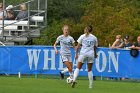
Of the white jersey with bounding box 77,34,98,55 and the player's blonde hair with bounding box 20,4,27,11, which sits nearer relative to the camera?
the white jersey with bounding box 77,34,98,55

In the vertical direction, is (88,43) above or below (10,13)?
below

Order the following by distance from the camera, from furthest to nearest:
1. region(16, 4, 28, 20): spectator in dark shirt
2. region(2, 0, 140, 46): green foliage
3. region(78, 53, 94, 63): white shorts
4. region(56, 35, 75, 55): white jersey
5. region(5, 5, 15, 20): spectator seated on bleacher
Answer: region(2, 0, 140, 46): green foliage, region(5, 5, 15, 20): spectator seated on bleacher, region(16, 4, 28, 20): spectator in dark shirt, region(56, 35, 75, 55): white jersey, region(78, 53, 94, 63): white shorts

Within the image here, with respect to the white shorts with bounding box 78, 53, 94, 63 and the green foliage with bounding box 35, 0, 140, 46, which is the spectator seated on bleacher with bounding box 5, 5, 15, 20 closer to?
the white shorts with bounding box 78, 53, 94, 63

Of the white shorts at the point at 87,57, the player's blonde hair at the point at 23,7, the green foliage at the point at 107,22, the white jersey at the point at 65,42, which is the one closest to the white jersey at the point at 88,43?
the white shorts at the point at 87,57

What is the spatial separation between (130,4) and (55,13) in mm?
9009

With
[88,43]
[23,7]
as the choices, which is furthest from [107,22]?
[88,43]

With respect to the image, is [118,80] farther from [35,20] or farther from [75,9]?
[75,9]

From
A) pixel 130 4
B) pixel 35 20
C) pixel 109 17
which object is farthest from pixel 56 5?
pixel 35 20

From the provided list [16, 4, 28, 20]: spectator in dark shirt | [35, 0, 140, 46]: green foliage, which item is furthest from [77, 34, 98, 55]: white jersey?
[35, 0, 140, 46]: green foliage

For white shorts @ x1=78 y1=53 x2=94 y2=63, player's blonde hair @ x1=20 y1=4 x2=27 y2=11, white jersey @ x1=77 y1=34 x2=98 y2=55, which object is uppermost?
player's blonde hair @ x1=20 y1=4 x2=27 y2=11

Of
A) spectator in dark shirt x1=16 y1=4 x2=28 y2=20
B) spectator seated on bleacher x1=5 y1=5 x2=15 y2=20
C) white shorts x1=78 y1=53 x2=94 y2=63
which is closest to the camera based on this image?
white shorts x1=78 y1=53 x2=94 y2=63

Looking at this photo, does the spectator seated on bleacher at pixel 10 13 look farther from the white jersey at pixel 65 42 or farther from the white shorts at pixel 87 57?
the white shorts at pixel 87 57

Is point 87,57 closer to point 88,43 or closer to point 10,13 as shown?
point 88,43

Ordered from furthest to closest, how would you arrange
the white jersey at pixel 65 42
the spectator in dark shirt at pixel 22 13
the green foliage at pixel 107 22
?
the green foliage at pixel 107 22
the spectator in dark shirt at pixel 22 13
the white jersey at pixel 65 42
